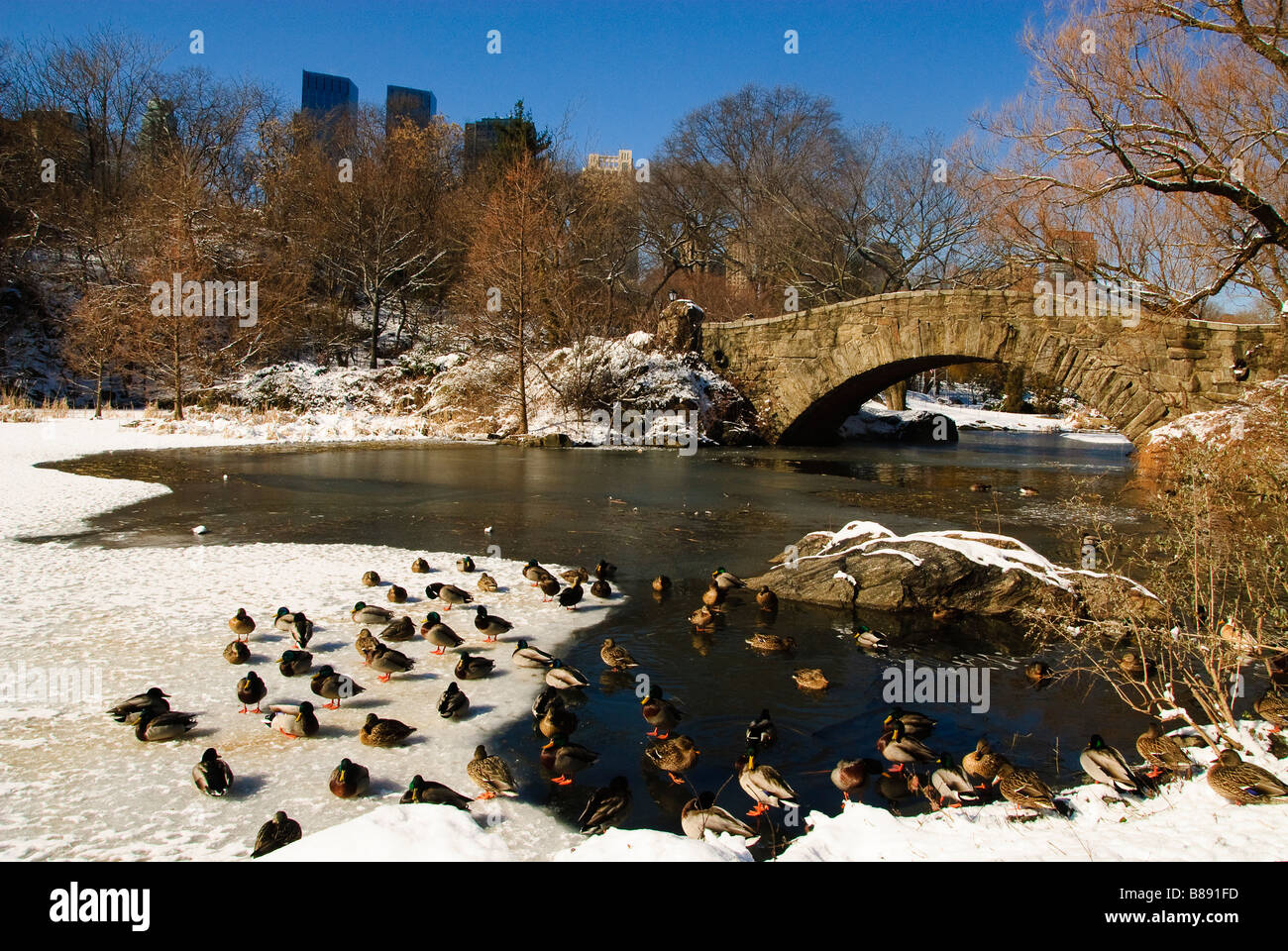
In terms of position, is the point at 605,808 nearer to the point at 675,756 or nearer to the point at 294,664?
the point at 675,756

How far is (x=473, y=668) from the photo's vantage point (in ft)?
23.2

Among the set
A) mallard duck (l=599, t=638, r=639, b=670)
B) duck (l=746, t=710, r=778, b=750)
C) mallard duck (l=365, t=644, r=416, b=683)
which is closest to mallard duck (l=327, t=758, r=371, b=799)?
mallard duck (l=365, t=644, r=416, b=683)

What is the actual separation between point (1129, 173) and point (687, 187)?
38777 mm

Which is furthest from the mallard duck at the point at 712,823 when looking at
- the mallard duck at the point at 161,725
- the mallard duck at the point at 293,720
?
the mallard duck at the point at 161,725

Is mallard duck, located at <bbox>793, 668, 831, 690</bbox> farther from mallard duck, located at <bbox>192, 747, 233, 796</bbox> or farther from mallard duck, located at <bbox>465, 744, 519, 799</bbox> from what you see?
mallard duck, located at <bbox>192, 747, 233, 796</bbox>

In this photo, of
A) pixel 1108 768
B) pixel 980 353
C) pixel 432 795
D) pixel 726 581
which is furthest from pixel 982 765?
pixel 980 353

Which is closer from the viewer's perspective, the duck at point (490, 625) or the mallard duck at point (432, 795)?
the mallard duck at point (432, 795)

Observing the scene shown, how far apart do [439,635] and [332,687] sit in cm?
134

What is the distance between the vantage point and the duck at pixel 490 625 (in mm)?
8031

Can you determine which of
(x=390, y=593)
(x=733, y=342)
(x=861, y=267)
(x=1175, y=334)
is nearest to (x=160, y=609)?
(x=390, y=593)

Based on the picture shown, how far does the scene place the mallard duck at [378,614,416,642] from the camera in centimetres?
773

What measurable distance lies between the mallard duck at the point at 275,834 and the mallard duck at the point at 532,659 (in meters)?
2.96

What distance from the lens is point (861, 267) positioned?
43625 millimetres

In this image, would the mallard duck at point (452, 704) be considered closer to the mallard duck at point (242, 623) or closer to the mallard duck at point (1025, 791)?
the mallard duck at point (242, 623)
